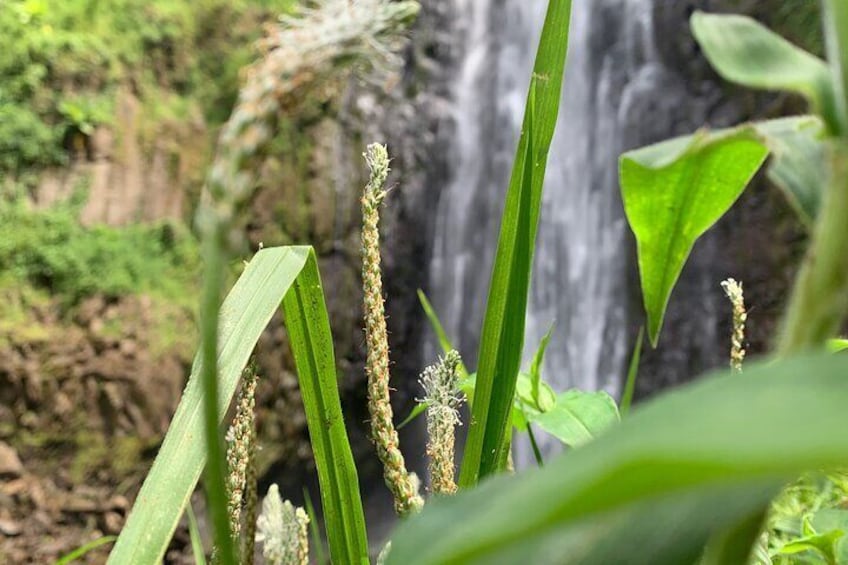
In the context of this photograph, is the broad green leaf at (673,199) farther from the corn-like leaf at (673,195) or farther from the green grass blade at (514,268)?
the green grass blade at (514,268)

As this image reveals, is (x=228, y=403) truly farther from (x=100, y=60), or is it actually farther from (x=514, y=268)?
(x=100, y=60)

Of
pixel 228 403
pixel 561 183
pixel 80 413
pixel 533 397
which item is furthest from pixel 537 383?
pixel 561 183

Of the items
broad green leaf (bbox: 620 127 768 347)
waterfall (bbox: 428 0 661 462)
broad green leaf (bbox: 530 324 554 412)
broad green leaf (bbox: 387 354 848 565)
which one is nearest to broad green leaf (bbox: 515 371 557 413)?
broad green leaf (bbox: 530 324 554 412)

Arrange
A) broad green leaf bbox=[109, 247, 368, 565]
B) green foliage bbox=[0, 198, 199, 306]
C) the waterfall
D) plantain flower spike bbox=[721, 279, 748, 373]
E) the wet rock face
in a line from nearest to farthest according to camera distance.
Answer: broad green leaf bbox=[109, 247, 368, 565], plantain flower spike bbox=[721, 279, 748, 373], the wet rock face, green foliage bbox=[0, 198, 199, 306], the waterfall

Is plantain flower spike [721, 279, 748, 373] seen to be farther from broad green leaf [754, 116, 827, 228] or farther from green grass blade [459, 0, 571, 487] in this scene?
broad green leaf [754, 116, 827, 228]

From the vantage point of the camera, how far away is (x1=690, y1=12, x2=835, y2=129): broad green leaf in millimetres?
194

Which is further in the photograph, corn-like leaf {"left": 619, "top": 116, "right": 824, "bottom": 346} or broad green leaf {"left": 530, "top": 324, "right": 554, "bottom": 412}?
broad green leaf {"left": 530, "top": 324, "right": 554, "bottom": 412}

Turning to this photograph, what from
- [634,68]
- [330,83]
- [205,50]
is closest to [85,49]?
[205,50]

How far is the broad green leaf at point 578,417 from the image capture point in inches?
20.3

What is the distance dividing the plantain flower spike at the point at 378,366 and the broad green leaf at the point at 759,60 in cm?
22

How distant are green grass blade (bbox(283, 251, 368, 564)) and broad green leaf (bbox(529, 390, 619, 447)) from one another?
0.15 metres

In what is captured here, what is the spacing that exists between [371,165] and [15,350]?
216 centimetres

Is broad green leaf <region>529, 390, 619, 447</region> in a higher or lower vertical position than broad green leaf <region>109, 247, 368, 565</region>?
lower

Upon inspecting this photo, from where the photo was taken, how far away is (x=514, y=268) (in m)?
0.46
